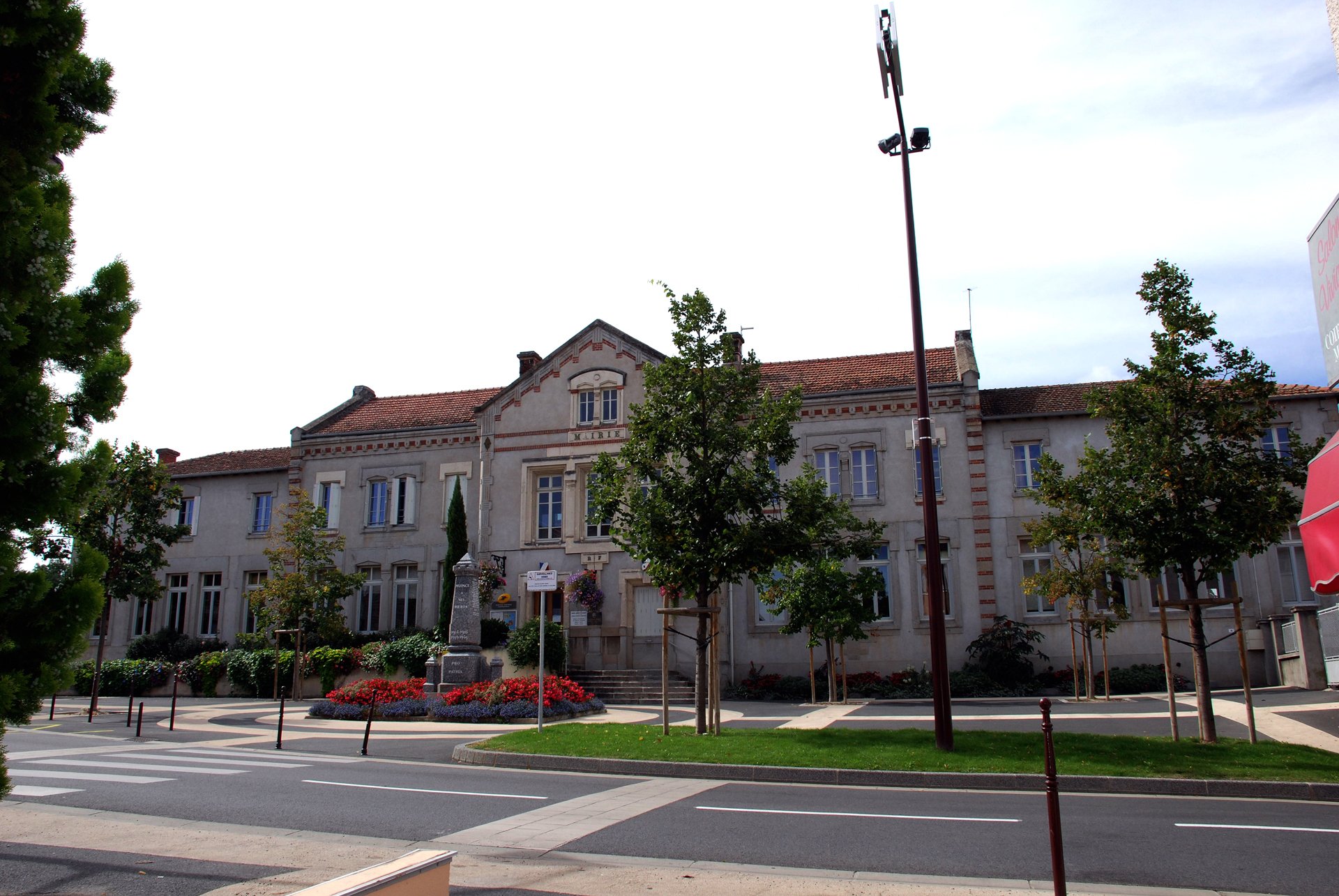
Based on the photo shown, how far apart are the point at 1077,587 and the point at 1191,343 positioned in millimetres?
9008

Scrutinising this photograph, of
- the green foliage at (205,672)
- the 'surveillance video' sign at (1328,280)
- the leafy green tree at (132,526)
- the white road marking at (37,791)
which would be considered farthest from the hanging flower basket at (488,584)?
the 'surveillance video' sign at (1328,280)

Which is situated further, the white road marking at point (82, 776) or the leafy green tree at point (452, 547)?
the leafy green tree at point (452, 547)

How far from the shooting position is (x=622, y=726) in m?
17.9

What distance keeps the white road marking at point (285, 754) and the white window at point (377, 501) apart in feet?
58.7

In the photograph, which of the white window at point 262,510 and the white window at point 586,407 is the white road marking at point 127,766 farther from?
the white window at point 262,510

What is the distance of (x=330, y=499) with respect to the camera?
34438 mm

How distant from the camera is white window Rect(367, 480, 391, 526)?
112 ft

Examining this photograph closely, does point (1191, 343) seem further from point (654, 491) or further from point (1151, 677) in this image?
point (1151, 677)

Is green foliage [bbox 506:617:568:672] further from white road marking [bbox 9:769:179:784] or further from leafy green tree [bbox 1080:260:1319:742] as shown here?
leafy green tree [bbox 1080:260:1319:742]

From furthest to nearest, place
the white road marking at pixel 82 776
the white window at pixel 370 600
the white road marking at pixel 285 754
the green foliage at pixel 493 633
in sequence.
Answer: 1. the white window at pixel 370 600
2. the green foliage at pixel 493 633
3. the white road marking at pixel 285 754
4. the white road marking at pixel 82 776

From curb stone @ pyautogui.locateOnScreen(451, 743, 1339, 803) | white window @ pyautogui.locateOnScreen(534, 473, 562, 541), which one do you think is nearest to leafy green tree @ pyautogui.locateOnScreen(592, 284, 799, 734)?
curb stone @ pyautogui.locateOnScreen(451, 743, 1339, 803)

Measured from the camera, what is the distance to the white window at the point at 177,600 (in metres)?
35.2

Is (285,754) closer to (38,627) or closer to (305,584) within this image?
(38,627)

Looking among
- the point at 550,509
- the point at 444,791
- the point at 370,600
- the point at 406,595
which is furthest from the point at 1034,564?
the point at 370,600
